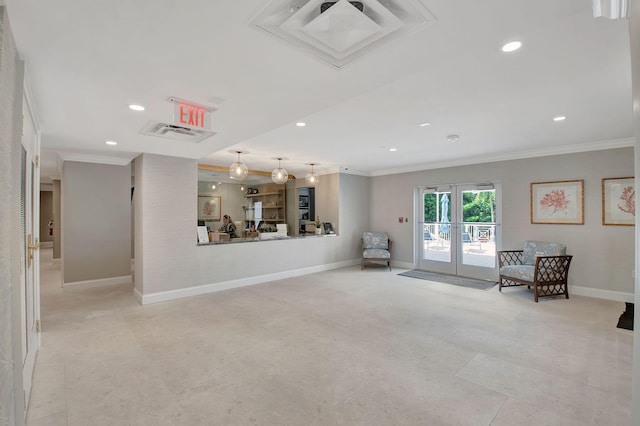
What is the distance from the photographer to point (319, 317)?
13.3 feet

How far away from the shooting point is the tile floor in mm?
2156

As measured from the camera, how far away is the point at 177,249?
4965mm

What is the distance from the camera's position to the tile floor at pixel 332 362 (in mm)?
2156

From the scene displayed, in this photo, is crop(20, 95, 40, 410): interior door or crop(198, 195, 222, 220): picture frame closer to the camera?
crop(20, 95, 40, 410): interior door

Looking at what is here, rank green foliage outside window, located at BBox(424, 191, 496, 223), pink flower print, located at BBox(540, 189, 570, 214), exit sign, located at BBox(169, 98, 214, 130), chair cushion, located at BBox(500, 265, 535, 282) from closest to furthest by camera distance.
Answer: exit sign, located at BBox(169, 98, 214, 130), chair cushion, located at BBox(500, 265, 535, 282), pink flower print, located at BBox(540, 189, 570, 214), green foliage outside window, located at BBox(424, 191, 496, 223)

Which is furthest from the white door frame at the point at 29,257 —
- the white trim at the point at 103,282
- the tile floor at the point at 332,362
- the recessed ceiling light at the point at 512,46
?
the recessed ceiling light at the point at 512,46

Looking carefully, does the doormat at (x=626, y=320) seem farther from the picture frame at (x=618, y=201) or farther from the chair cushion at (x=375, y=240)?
the chair cushion at (x=375, y=240)

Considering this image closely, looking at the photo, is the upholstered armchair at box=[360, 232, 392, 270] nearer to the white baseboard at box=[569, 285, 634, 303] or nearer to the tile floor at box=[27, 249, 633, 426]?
the tile floor at box=[27, 249, 633, 426]

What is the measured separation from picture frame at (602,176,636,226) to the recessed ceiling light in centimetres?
421

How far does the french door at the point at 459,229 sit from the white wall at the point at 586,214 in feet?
0.76

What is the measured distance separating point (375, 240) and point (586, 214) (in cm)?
408

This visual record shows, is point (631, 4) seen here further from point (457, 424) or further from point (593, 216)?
point (593, 216)

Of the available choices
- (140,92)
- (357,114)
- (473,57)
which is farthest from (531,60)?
(140,92)

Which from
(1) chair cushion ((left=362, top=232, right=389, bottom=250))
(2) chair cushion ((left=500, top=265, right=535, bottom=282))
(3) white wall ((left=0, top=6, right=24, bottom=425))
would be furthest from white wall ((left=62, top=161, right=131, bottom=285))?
(2) chair cushion ((left=500, top=265, right=535, bottom=282))
